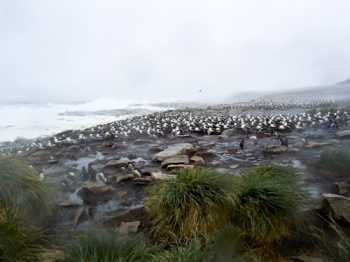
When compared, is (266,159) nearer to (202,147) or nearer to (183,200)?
(202,147)

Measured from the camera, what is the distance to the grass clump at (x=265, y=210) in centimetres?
508

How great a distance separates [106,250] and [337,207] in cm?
373

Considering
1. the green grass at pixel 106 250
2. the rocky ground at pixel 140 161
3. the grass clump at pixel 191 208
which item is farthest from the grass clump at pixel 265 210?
the green grass at pixel 106 250

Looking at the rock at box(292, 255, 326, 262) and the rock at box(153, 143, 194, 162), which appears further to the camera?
the rock at box(153, 143, 194, 162)

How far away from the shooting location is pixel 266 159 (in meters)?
10.5

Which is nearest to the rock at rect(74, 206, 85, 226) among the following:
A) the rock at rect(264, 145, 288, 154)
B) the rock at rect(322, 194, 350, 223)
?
the rock at rect(322, 194, 350, 223)

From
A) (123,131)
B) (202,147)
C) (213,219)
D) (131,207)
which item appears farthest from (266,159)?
(123,131)

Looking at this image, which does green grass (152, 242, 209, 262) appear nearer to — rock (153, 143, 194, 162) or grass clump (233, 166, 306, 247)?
grass clump (233, 166, 306, 247)

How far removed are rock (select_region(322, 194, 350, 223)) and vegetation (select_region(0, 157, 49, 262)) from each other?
177 inches

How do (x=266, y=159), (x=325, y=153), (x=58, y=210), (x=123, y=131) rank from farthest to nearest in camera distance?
(x=123, y=131) → (x=266, y=159) → (x=325, y=153) → (x=58, y=210)

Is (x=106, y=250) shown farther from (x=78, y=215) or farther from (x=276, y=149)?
(x=276, y=149)

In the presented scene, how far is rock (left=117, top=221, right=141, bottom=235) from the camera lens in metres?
5.68

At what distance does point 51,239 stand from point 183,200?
86.8 inches

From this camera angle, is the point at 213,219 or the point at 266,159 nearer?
the point at 213,219
